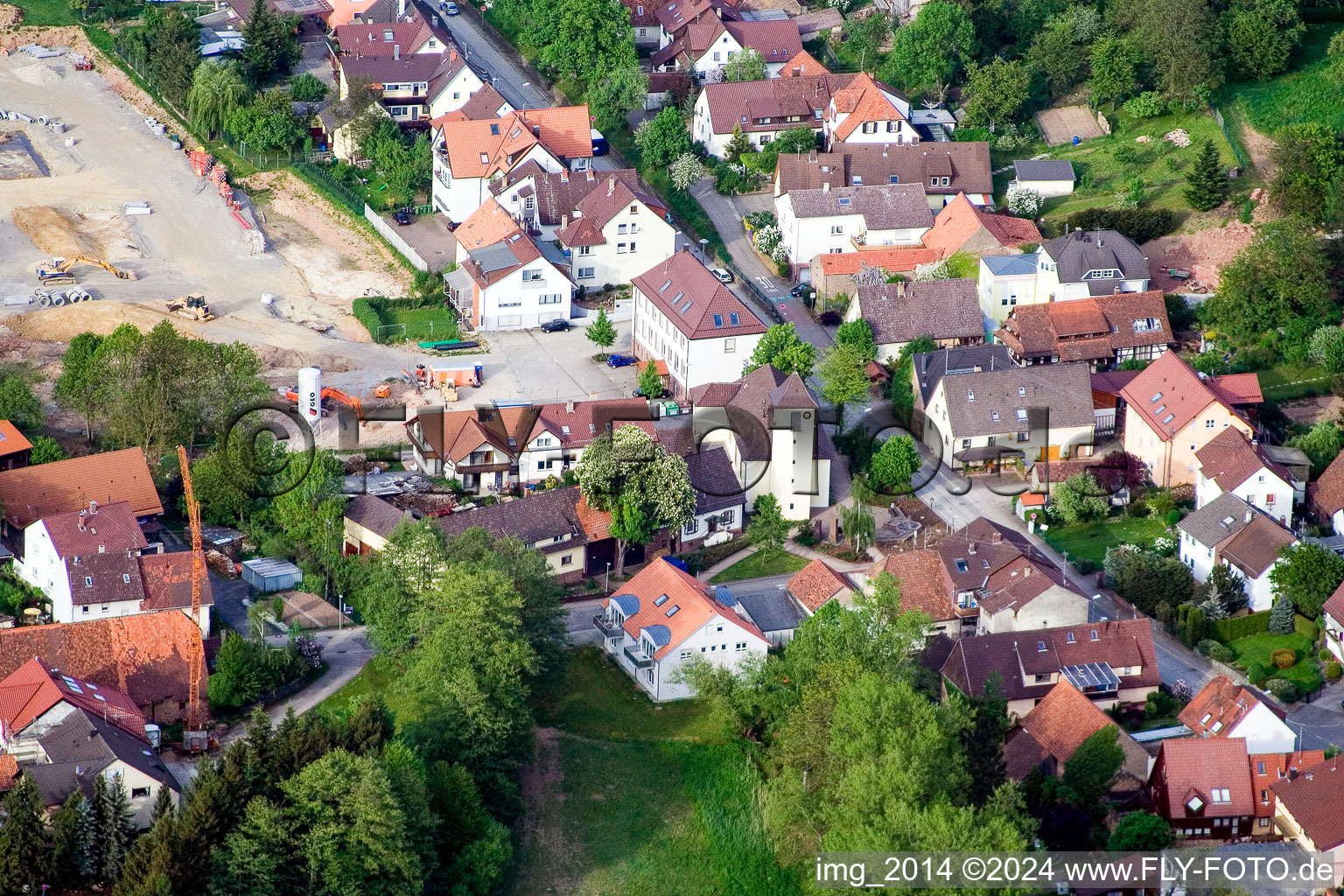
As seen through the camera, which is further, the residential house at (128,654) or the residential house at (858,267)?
the residential house at (858,267)

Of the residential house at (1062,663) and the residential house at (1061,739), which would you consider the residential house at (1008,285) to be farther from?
the residential house at (1061,739)

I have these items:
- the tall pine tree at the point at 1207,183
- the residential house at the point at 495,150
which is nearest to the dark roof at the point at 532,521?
the residential house at the point at 495,150

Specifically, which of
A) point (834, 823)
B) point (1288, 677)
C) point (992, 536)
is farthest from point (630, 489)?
point (1288, 677)

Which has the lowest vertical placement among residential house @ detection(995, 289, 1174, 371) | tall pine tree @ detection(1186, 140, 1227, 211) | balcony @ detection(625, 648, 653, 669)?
balcony @ detection(625, 648, 653, 669)

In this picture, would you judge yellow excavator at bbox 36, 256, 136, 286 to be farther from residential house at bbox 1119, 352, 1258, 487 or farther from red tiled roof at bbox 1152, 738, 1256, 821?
red tiled roof at bbox 1152, 738, 1256, 821

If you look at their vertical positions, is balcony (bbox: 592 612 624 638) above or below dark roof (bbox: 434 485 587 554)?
below

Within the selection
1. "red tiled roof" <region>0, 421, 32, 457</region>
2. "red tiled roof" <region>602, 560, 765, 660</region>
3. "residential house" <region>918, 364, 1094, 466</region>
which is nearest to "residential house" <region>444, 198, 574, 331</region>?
"residential house" <region>918, 364, 1094, 466</region>
